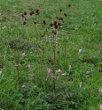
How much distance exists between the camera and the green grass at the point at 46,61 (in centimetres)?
403

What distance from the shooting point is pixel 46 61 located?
17.6ft

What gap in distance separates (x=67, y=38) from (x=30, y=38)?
790mm

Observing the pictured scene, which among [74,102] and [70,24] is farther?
[70,24]

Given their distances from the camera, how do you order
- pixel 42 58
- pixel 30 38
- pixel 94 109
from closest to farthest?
pixel 94 109, pixel 42 58, pixel 30 38

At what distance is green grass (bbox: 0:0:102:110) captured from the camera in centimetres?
403

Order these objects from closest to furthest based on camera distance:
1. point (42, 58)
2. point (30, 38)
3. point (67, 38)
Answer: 1. point (42, 58)
2. point (30, 38)
3. point (67, 38)

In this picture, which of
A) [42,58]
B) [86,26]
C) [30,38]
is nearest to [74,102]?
[42,58]

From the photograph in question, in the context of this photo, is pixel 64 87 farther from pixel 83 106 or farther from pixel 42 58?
pixel 42 58

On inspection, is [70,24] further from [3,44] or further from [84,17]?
[3,44]

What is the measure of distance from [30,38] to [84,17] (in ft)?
9.98

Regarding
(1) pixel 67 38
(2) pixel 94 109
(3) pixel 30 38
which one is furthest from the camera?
(1) pixel 67 38

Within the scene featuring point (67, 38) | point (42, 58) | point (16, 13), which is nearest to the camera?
point (42, 58)

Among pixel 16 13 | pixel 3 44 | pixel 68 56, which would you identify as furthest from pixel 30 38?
pixel 16 13

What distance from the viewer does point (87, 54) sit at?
20.2 feet
